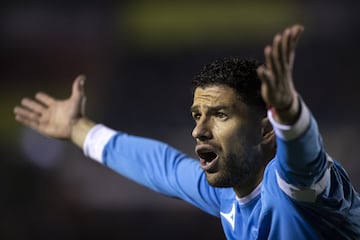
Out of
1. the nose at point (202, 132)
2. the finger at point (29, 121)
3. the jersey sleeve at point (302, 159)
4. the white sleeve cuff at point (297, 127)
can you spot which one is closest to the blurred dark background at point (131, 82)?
the finger at point (29, 121)

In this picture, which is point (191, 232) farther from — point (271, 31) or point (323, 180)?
point (323, 180)

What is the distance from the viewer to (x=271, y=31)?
21.0ft

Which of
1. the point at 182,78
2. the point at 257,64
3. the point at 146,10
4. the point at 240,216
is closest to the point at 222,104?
the point at 257,64

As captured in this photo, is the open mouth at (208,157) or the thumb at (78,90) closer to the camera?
the open mouth at (208,157)

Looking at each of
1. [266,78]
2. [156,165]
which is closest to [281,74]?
[266,78]

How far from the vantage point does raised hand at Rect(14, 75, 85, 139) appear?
3.51 m

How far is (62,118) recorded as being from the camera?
11.5ft

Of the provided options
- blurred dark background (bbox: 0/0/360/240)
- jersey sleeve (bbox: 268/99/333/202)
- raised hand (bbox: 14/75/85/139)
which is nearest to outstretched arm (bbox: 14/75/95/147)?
raised hand (bbox: 14/75/85/139)

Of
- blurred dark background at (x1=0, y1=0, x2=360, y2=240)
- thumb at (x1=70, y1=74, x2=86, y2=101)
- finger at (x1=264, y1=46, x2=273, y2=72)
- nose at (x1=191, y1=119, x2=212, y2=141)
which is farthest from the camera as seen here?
blurred dark background at (x1=0, y1=0, x2=360, y2=240)

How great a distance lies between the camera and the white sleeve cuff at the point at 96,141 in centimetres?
343

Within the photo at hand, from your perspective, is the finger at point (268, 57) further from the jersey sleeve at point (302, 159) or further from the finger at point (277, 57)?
the jersey sleeve at point (302, 159)

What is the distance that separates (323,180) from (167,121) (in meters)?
3.93

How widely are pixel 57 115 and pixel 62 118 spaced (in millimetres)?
36

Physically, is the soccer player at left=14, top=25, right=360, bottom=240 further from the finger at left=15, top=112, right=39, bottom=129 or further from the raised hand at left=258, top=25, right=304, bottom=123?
the finger at left=15, top=112, right=39, bottom=129
